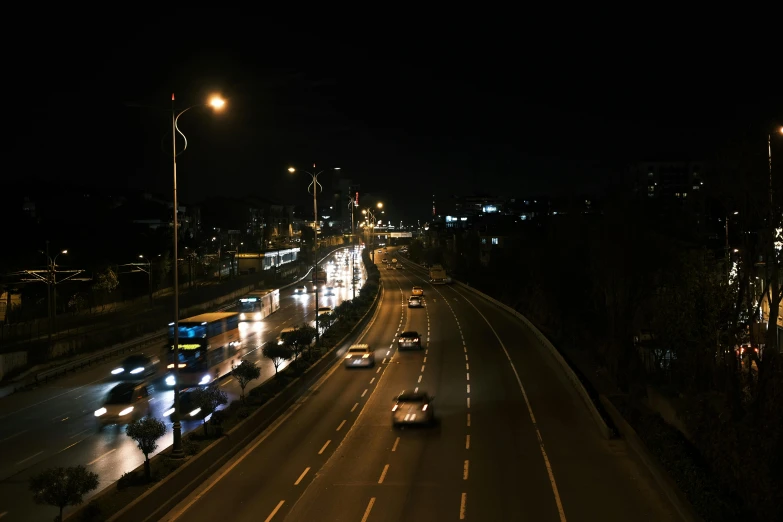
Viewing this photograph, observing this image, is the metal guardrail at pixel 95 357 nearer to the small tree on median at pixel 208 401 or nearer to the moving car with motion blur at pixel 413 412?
the small tree on median at pixel 208 401

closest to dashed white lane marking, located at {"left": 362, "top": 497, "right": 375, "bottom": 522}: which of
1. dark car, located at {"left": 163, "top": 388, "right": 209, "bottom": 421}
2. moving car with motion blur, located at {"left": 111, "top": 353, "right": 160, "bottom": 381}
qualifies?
dark car, located at {"left": 163, "top": 388, "right": 209, "bottom": 421}

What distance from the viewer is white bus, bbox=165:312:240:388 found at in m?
31.7

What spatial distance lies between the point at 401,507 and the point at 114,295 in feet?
155

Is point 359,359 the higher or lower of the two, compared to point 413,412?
lower

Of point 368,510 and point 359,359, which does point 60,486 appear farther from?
point 359,359

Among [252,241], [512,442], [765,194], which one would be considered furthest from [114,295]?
[252,241]

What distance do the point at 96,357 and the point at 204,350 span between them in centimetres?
671

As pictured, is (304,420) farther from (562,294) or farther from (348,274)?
(348,274)

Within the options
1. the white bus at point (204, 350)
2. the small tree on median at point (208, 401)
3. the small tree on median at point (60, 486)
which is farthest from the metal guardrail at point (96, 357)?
the small tree on median at point (60, 486)

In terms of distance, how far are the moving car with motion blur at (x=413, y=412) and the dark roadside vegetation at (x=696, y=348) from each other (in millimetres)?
6110

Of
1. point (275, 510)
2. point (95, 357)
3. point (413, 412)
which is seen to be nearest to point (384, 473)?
point (275, 510)

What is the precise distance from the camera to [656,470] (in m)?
15.4

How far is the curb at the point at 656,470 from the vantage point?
12804mm

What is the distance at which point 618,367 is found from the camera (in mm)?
29125
